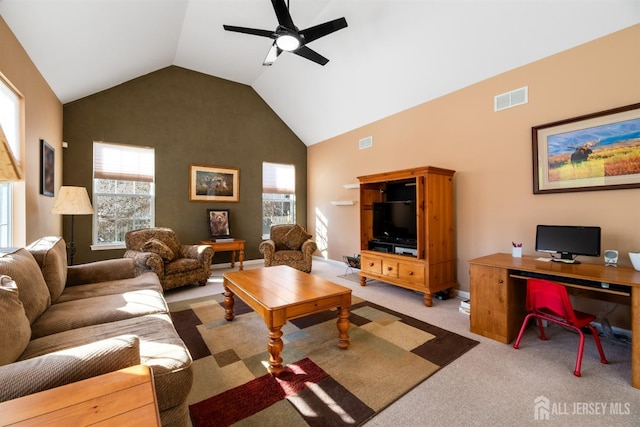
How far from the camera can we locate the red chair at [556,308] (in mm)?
1987

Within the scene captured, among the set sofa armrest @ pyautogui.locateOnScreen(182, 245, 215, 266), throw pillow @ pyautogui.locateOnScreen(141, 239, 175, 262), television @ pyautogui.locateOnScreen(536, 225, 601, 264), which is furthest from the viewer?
sofa armrest @ pyautogui.locateOnScreen(182, 245, 215, 266)

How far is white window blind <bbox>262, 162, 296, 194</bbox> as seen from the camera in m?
6.40

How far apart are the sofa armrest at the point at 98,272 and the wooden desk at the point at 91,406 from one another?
2.36m

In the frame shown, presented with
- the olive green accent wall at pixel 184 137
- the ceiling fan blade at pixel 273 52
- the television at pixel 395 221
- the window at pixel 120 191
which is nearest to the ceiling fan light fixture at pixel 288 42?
the ceiling fan blade at pixel 273 52

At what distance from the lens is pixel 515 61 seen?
3188mm

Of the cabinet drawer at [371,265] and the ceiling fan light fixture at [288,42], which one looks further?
the cabinet drawer at [371,265]

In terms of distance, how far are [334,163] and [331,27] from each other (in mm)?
3358

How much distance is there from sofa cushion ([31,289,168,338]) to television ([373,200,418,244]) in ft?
10.5

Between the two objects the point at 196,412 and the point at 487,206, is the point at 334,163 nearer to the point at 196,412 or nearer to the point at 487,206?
the point at 487,206

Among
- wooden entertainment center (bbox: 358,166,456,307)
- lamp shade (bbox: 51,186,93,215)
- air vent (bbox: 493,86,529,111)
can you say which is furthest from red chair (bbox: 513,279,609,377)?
lamp shade (bbox: 51,186,93,215)

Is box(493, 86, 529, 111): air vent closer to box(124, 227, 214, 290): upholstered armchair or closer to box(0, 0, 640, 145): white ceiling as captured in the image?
box(0, 0, 640, 145): white ceiling

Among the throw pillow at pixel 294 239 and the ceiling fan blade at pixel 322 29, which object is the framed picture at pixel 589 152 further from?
the throw pillow at pixel 294 239

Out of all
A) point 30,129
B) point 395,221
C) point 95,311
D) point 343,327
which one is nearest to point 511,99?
point 395,221

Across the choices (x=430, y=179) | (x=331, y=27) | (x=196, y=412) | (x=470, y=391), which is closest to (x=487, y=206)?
(x=430, y=179)
